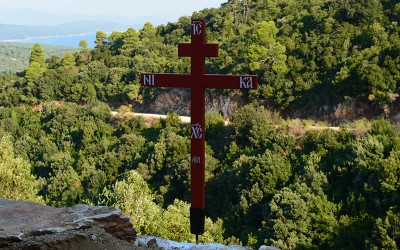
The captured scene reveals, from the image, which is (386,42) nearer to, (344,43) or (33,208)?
(344,43)

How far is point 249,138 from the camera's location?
29797mm

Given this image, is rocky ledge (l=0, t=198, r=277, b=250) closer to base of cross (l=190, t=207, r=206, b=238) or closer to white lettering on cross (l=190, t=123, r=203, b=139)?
base of cross (l=190, t=207, r=206, b=238)

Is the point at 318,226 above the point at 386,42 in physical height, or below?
below

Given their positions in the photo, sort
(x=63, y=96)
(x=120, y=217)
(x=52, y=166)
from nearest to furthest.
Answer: (x=120, y=217), (x=52, y=166), (x=63, y=96)

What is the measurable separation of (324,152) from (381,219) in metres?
6.78

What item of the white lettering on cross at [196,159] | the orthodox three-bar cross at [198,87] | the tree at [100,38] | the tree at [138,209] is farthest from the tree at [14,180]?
the tree at [100,38]

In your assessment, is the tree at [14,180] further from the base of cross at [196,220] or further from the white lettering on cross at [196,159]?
the white lettering on cross at [196,159]

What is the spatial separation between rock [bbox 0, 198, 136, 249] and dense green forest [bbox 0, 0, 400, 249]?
285 inches

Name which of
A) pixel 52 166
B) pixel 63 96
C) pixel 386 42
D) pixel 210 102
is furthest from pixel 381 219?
pixel 63 96

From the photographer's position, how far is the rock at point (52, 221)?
7641 millimetres

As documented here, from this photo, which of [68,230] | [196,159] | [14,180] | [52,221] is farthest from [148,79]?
[14,180]

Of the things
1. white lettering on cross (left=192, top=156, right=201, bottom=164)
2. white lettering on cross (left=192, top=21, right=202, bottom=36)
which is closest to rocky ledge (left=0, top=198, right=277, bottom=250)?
→ white lettering on cross (left=192, top=156, right=201, bottom=164)

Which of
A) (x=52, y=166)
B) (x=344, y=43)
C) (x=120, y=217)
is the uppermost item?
(x=344, y=43)

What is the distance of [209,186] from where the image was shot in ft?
93.5
